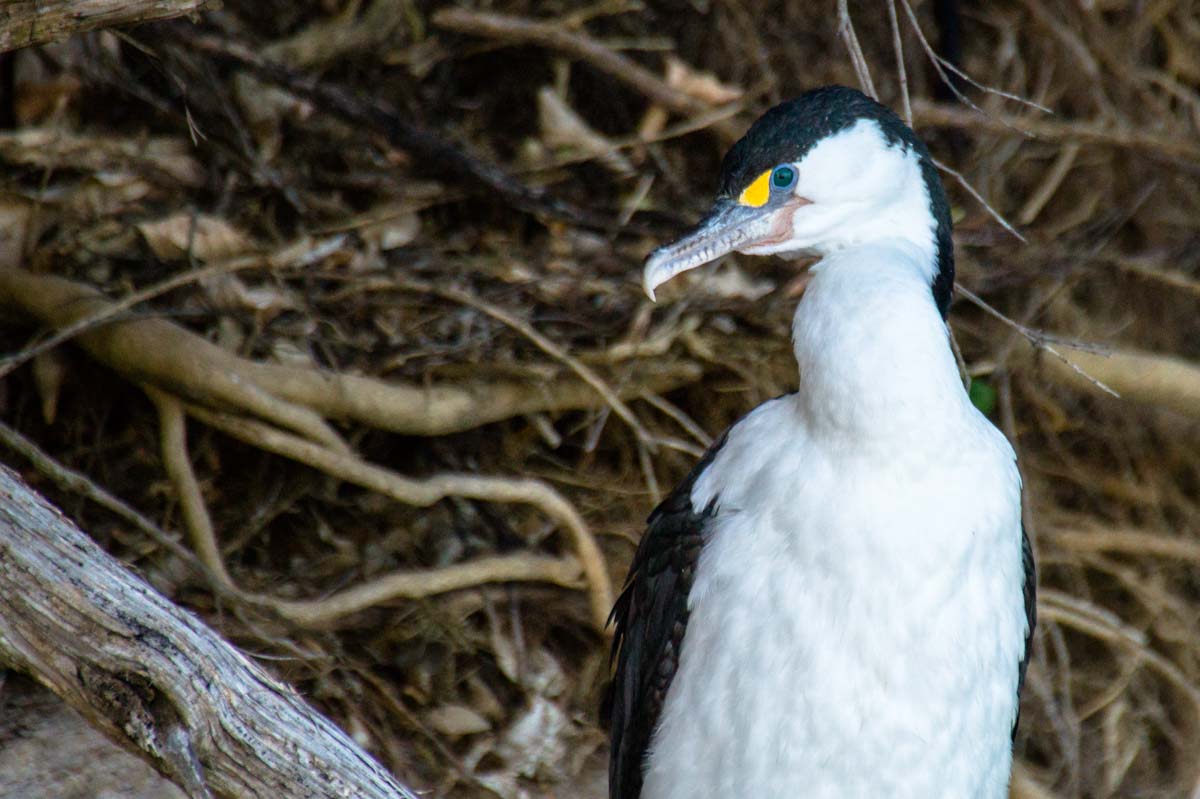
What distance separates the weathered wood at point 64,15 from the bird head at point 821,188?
685mm

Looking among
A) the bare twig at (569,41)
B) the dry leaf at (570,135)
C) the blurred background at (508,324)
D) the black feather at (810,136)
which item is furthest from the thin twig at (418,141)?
the black feather at (810,136)

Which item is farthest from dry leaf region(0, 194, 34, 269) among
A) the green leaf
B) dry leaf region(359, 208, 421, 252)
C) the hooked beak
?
the green leaf

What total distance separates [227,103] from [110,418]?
714 millimetres

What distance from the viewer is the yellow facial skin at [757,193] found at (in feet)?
6.56

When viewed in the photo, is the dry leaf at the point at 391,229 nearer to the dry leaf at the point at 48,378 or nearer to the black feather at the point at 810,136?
the dry leaf at the point at 48,378

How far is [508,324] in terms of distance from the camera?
3006 mm

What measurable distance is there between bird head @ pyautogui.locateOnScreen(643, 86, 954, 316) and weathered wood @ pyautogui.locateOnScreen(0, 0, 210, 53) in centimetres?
68

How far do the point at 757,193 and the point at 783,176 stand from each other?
4 cm

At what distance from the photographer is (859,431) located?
6.17 ft

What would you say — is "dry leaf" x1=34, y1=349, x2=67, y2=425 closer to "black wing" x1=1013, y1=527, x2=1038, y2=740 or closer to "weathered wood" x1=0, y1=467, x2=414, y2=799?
"weathered wood" x1=0, y1=467, x2=414, y2=799

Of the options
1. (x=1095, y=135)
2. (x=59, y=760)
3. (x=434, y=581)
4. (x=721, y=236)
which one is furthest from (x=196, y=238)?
(x=1095, y=135)

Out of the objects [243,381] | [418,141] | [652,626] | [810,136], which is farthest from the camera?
[418,141]

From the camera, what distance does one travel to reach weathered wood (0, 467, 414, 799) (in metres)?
1.59

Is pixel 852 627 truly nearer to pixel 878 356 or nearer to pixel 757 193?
pixel 878 356
